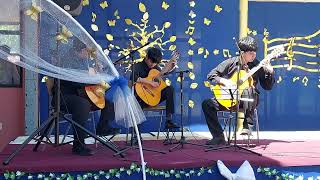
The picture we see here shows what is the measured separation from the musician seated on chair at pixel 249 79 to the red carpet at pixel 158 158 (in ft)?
1.10

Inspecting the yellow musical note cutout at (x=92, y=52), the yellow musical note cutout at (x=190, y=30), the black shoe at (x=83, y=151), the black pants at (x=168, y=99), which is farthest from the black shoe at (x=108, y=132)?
the yellow musical note cutout at (x=190, y=30)

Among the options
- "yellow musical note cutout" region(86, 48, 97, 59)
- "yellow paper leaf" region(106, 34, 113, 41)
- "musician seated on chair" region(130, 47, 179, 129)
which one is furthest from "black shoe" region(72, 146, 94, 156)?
"yellow paper leaf" region(106, 34, 113, 41)

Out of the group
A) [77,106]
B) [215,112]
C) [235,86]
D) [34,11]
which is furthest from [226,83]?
[34,11]

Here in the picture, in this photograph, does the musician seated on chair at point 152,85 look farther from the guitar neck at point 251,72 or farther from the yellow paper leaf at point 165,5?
the yellow paper leaf at point 165,5

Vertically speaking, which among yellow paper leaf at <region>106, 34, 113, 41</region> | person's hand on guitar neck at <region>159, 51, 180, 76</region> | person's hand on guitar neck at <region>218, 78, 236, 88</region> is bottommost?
person's hand on guitar neck at <region>218, 78, 236, 88</region>

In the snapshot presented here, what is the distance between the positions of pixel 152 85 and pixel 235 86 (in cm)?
99

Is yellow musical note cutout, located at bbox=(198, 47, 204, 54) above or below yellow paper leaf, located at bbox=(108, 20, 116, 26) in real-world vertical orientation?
below

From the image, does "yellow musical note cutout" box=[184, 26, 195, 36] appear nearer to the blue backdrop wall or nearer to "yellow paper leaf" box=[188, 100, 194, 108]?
the blue backdrop wall

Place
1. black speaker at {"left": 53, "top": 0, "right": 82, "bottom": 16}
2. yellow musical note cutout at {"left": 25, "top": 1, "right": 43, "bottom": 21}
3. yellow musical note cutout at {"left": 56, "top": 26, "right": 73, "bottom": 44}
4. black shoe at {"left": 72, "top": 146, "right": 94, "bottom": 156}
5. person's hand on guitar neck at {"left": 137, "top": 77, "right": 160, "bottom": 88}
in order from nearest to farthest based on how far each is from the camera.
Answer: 1. yellow musical note cutout at {"left": 25, "top": 1, "right": 43, "bottom": 21}
2. yellow musical note cutout at {"left": 56, "top": 26, "right": 73, "bottom": 44}
3. black shoe at {"left": 72, "top": 146, "right": 94, "bottom": 156}
4. black speaker at {"left": 53, "top": 0, "right": 82, "bottom": 16}
5. person's hand on guitar neck at {"left": 137, "top": 77, "right": 160, "bottom": 88}

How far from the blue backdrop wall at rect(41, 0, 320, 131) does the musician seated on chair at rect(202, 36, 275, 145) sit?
1.43 metres

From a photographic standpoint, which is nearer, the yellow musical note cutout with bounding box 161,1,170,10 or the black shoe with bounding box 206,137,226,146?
the black shoe with bounding box 206,137,226,146

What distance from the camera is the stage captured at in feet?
13.3

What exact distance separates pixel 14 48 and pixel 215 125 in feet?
7.97

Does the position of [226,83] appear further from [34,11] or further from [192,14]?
[34,11]
